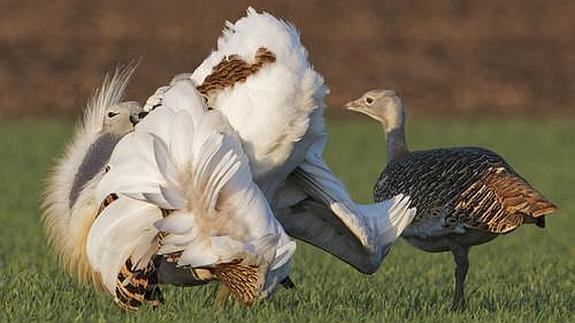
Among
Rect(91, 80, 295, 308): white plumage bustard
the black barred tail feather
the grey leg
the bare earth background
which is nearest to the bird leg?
the grey leg

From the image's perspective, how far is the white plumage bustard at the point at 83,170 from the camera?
276 inches

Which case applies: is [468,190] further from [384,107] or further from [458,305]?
[384,107]

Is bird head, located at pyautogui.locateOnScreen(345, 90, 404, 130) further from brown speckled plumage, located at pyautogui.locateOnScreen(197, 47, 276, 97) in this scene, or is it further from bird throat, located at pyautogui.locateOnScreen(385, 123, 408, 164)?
brown speckled plumage, located at pyautogui.locateOnScreen(197, 47, 276, 97)

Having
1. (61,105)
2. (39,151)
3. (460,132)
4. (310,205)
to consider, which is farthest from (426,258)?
(61,105)

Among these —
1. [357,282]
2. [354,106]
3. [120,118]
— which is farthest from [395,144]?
[120,118]

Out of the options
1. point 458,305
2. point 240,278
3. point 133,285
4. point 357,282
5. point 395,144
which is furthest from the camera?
point 395,144

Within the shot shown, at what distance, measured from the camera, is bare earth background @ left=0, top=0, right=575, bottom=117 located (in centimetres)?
2570

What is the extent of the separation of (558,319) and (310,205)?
122cm

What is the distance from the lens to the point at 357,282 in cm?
849

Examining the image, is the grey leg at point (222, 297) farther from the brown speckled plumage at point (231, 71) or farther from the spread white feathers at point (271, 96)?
the brown speckled plumage at point (231, 71)

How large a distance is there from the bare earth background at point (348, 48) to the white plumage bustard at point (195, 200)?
18.1 metres

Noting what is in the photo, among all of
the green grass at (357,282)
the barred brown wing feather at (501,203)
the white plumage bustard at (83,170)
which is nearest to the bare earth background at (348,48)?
the green grass at (357,282)

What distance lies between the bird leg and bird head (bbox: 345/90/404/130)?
5.33ft

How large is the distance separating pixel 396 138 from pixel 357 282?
1122 millimetres
